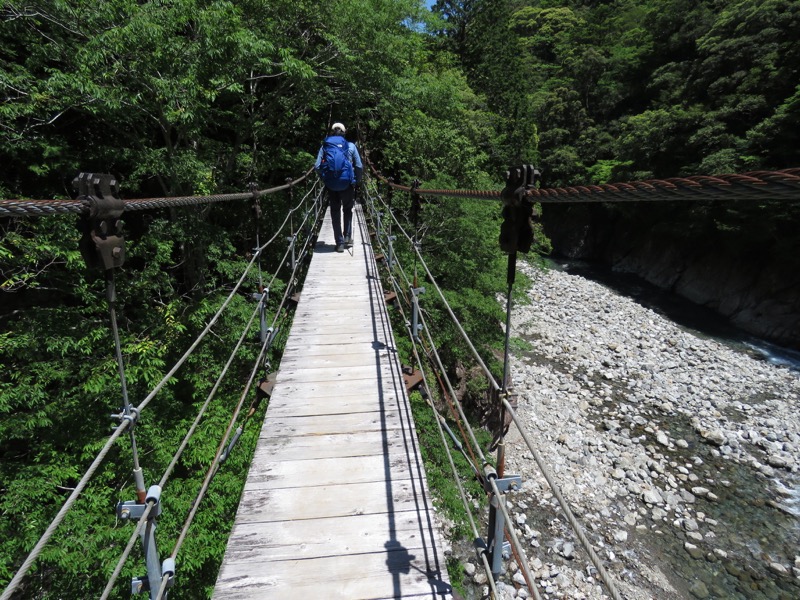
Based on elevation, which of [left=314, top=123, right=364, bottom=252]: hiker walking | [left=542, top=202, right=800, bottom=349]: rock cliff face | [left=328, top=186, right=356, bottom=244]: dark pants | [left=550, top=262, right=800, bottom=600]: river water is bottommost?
[left=550, top=262, right=800, bottom=600]: river water

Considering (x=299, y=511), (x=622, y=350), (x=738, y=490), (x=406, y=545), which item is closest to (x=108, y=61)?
(x=299, y=511)

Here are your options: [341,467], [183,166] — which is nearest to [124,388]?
[341,467]

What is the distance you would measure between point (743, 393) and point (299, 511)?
11.7m

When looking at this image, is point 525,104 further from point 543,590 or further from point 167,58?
point 543,590

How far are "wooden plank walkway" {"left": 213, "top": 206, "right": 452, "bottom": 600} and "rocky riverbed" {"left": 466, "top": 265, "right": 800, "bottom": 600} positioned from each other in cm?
462

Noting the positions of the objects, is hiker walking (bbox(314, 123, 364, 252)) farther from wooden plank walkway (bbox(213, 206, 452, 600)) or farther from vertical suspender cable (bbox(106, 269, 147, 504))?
vertical suspender cable (bbox(106, 269, 147, 504))

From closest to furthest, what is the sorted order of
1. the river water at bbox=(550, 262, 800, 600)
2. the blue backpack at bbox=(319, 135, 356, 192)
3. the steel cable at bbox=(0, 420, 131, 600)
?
the steel cable at bbox=(0, 420, 131, 600) < the blue backpack at bbox=(319, 135, 356, 192) < the river water at bbox=(550, 262, 800, 600)

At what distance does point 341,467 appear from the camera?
2.18 meters

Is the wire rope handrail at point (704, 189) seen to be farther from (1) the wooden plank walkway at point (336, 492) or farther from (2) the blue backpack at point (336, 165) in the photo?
(2) the blue backpack at point (336, 165)

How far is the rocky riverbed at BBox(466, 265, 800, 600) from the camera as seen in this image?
19.5 ft

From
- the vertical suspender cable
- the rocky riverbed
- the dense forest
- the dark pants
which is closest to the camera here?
the vertical suspender cable

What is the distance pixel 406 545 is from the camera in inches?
70.1

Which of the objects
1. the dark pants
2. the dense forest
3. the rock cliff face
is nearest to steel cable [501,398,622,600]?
the dense forest

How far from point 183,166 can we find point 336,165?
2.44 metres
